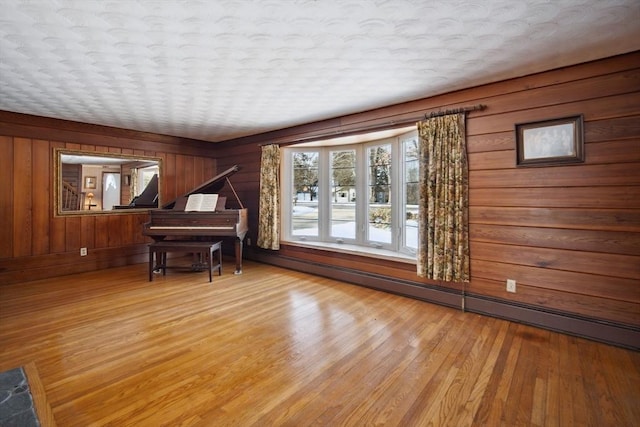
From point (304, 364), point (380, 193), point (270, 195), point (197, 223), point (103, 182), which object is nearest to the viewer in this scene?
point (304, 364)

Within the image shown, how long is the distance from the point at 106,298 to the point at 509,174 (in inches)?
174

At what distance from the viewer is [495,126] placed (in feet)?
9.52

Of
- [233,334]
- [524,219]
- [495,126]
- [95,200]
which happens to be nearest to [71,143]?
[95,200]

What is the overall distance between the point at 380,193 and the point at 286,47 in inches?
97.6

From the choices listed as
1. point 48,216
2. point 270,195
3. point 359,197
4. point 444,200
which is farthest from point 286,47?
point 48,216

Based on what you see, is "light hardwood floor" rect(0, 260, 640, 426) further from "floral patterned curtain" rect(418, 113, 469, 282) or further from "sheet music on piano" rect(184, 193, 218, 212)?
"sheet music on piano" rect(184, 193, 218, 212)

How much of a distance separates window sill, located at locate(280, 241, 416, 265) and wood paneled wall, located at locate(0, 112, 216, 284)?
2.76m

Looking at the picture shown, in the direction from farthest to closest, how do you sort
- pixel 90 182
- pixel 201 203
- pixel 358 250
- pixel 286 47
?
1. pixel 90 182
2. pixel 201 203
3. pixel 358 250
4. pixel 286 47

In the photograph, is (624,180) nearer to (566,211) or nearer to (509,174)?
(566,211)

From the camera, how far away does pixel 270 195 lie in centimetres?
497

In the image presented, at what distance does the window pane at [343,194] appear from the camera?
464 cm

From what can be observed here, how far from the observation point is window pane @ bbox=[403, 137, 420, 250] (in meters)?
3.83

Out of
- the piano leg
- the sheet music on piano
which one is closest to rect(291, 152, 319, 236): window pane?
the piano leg

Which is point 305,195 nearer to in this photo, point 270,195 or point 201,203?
point 270,195
